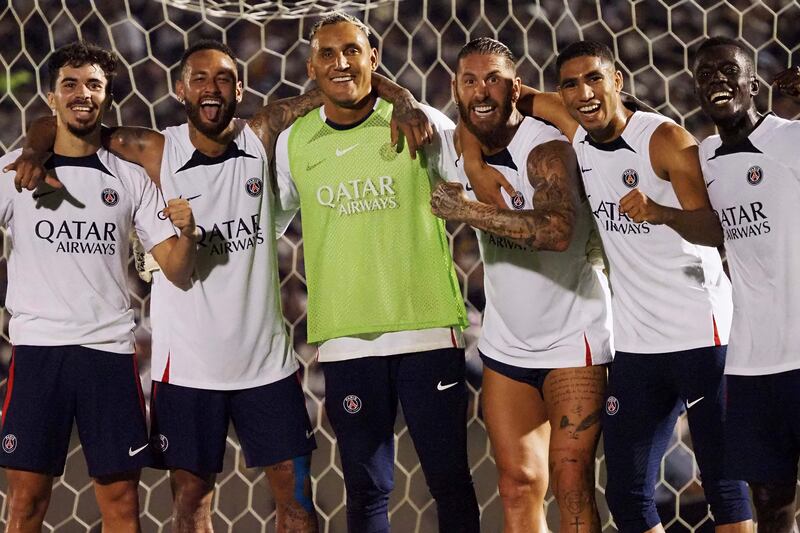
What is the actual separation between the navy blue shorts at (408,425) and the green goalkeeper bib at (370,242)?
0.09 metres

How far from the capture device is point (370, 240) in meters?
2.42

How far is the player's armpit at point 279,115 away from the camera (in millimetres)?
2547

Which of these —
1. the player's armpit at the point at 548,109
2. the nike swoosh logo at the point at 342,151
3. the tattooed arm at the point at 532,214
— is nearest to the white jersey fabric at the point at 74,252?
the nike swoosh logo at the point at 342,151

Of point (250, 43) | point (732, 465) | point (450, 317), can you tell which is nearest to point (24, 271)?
point (450, 317)

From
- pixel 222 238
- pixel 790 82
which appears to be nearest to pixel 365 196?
pixel 222 238

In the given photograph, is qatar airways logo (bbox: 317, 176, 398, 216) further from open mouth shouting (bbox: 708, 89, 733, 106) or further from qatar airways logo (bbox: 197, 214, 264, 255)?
open mouth shouting (bbox: 708, 89, 733, 106)

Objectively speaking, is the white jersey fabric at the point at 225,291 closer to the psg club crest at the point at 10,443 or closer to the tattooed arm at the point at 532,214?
the psg club crest at the point at 10,443

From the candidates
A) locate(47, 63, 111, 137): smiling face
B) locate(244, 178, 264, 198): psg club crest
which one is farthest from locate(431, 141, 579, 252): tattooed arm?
locate(47, 63, 111, 137): smiling face

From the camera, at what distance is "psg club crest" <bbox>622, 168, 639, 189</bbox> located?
2361mm

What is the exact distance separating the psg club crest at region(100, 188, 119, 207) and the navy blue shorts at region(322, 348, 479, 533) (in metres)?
0.61

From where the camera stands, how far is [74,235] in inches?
94.6

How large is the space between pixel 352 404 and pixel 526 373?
39cm

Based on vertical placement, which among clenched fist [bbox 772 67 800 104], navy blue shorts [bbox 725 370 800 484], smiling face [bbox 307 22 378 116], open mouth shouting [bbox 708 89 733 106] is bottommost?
navy blue shorts [bbox 725 370 800 484]

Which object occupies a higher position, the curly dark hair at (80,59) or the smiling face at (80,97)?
the curly dark hair at (80,59)
